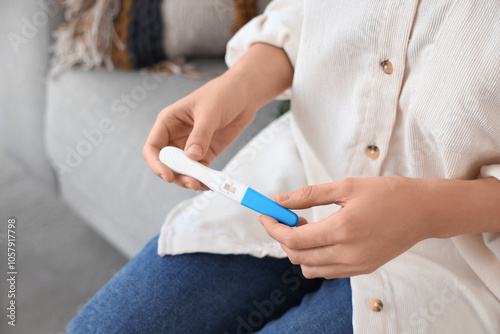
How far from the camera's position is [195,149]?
1.74 feet

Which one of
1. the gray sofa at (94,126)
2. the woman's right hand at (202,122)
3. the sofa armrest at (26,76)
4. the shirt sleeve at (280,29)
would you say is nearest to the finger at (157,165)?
the woman's right hand at (202,122)

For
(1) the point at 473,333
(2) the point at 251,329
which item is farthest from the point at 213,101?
(1) the point at 473,333

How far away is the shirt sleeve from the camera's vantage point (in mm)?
652

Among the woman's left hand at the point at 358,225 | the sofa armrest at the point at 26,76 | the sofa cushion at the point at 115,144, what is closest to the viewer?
the woman's left hand at the point at 358,225

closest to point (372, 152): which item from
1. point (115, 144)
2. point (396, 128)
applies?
point (396, 128)

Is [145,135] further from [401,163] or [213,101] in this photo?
[401,163]

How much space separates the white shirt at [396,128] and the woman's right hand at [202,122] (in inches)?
3.2

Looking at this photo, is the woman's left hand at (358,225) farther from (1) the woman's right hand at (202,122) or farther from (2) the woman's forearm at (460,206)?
(1) the woman's right hand at (202,122)

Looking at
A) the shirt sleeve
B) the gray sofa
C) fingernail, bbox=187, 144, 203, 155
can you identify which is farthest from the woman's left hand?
the gray sofa

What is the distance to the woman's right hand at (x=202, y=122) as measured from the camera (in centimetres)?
54

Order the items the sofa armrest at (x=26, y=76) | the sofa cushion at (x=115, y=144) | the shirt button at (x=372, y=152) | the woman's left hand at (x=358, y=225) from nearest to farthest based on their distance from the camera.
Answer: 1. the woman's left hand at (x=358, y=225)
2. the shirt button at (x=372, y=152)
3. the sofa cushion at (x=115, y=144)
4. the sofa armrest at (x=26, y=76)

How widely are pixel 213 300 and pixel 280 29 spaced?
0.37m

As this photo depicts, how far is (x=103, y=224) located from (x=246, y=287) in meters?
0.61

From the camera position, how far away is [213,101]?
58cm
